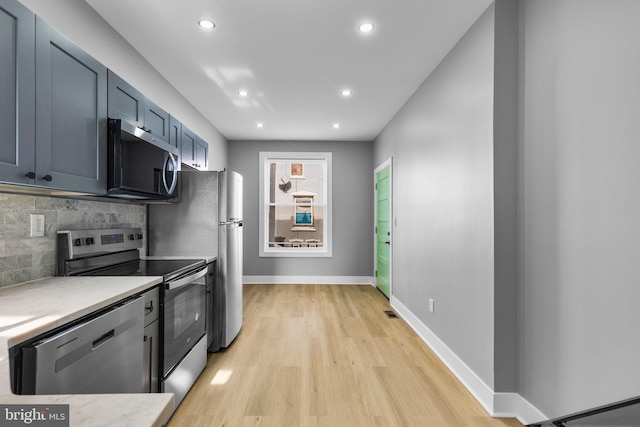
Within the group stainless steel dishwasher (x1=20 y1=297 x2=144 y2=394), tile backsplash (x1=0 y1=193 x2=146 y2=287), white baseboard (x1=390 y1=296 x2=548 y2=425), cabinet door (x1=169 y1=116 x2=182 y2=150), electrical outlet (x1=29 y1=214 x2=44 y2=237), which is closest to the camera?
stainless steel dishwasher (x1=20 y1=297 x2=144 y2=394)

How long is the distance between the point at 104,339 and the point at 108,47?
2.07m

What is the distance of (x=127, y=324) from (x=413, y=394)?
6.20 ft

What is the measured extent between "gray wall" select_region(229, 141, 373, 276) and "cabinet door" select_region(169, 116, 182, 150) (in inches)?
107

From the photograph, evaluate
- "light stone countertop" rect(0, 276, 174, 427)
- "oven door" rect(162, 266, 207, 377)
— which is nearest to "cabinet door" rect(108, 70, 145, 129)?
"light stone countertop" rect(0, 276, 174, 427)

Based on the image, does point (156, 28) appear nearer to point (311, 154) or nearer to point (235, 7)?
point (235, 7)

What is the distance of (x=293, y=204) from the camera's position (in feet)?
19.8

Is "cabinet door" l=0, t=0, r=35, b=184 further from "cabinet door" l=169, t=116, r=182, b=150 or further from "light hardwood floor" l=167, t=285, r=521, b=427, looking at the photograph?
"light hardwood floor" l=167, t=285, r=521, b=427

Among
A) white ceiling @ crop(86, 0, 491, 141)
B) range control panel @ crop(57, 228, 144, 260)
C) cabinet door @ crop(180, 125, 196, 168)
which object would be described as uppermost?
white ceiling @ crop(86, 0, 491, 141)

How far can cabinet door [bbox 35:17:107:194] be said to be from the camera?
148cm

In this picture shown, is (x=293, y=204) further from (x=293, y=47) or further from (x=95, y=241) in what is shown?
(x=95, y=241)

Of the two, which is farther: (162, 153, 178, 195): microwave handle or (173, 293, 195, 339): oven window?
(162, 153, 178, 195): microwave handle

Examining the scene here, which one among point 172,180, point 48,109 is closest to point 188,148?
point 172,180

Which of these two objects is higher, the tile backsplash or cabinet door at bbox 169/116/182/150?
Answer: cabinet door at bbox 169/116/182/150

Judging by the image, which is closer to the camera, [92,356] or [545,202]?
[92,356]
